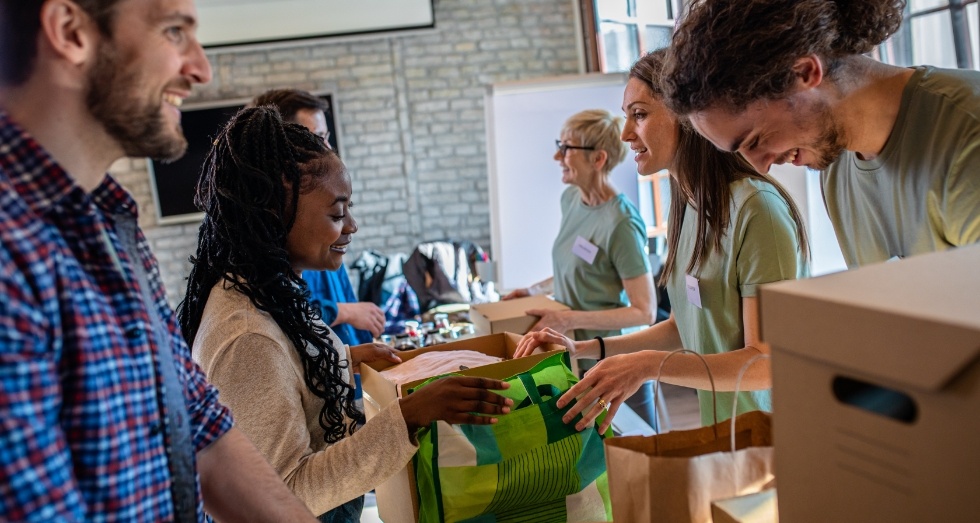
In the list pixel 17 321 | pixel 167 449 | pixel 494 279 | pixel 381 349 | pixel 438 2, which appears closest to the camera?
pixel 17 321

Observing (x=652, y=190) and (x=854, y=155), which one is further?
(x=652, y=190)

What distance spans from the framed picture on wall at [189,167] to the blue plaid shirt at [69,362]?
5.84 m

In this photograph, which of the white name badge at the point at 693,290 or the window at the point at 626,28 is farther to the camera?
the window at the point at 626,28

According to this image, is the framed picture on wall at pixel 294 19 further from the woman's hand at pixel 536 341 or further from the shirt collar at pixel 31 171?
the shirt collar at pixel 31 171

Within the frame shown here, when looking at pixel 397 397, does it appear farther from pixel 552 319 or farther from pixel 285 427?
pixel 552 319

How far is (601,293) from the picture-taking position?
284 cm

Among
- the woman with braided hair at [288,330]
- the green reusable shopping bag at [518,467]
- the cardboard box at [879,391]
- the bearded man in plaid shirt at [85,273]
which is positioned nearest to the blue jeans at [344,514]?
the woman with braided hair at [288,330]

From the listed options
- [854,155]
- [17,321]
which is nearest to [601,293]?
[854,155]

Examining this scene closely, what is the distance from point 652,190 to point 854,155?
3277mm

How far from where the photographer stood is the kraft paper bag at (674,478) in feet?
2.94

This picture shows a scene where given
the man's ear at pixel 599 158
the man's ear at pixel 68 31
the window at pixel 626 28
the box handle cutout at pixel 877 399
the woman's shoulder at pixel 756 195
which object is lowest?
the box handle cutout at pixel 877 399

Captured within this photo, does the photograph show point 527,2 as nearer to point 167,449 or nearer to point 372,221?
point 372,221

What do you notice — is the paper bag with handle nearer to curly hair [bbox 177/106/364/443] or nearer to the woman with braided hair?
the woman with braided hair

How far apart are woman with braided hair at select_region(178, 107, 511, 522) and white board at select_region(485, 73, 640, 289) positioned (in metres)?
2.90
